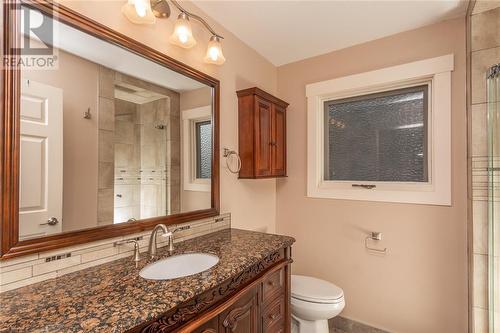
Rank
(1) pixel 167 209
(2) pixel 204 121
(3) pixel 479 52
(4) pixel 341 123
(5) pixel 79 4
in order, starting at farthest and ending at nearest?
(4) pixel 341 123, (2) pixel 204 121, (3) pixel 479 52, (1) pixel 167 209, (5) pixel 79 4

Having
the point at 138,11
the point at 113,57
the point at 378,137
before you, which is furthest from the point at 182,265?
the point at 378,137

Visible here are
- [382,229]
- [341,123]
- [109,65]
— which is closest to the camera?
[109,65]

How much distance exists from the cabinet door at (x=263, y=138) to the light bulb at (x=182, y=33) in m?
0.70

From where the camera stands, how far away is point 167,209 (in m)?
1.53

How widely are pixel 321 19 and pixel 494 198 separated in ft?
5.47

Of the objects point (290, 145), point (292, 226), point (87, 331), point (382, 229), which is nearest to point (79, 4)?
point (87, 331)

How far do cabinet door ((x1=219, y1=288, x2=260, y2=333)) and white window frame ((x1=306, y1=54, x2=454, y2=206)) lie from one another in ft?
4.35

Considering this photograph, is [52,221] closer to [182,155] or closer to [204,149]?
[182,155]

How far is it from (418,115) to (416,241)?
3.30 ft

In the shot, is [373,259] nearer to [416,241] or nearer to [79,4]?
[416,241]

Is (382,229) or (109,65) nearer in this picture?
(109,65)

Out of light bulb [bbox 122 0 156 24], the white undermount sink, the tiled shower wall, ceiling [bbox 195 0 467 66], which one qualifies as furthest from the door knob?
the tiled shower wall

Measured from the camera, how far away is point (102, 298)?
86 centimetres

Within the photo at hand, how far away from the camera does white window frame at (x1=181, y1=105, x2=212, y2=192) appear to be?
5.54 feet
